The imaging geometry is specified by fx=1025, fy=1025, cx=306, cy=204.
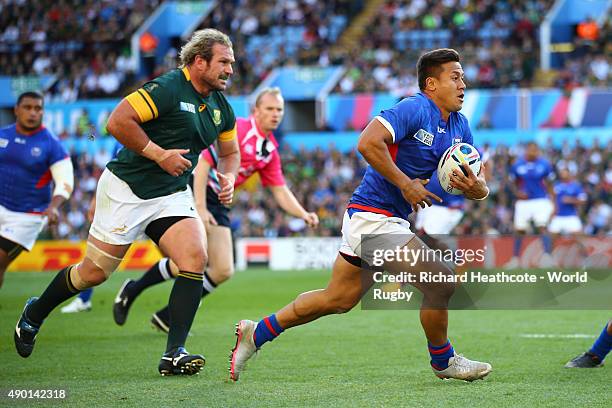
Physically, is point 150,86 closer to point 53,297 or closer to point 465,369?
point 53,297

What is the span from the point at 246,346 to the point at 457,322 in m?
4.71

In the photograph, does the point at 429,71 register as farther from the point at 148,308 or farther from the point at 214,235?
the point at 148,308

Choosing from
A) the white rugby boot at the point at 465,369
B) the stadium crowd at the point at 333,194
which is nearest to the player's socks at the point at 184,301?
the white rugby boot at the point at 465,369

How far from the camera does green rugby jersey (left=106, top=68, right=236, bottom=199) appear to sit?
23.4 feet

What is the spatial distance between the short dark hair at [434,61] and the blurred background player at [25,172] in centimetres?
465

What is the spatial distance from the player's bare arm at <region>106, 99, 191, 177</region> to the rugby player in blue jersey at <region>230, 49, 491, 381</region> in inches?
47.5

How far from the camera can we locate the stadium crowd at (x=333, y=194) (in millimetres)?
24016

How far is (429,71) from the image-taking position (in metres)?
6.73

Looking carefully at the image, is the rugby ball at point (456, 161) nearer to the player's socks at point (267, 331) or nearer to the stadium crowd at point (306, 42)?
the player's socks at point (267, 331)

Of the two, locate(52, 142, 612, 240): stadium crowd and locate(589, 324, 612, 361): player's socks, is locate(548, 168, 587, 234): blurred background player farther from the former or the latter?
locate(589, 324, 612, 361): player's socks

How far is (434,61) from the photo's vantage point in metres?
6.70

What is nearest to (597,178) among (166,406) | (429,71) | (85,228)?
(85,228)

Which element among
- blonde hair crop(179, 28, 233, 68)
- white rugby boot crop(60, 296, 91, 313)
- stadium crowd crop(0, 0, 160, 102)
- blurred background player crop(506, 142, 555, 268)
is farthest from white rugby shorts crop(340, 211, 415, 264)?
stadium crowd crop(0, 0, 160, 102)

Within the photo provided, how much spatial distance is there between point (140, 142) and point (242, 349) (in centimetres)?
156
